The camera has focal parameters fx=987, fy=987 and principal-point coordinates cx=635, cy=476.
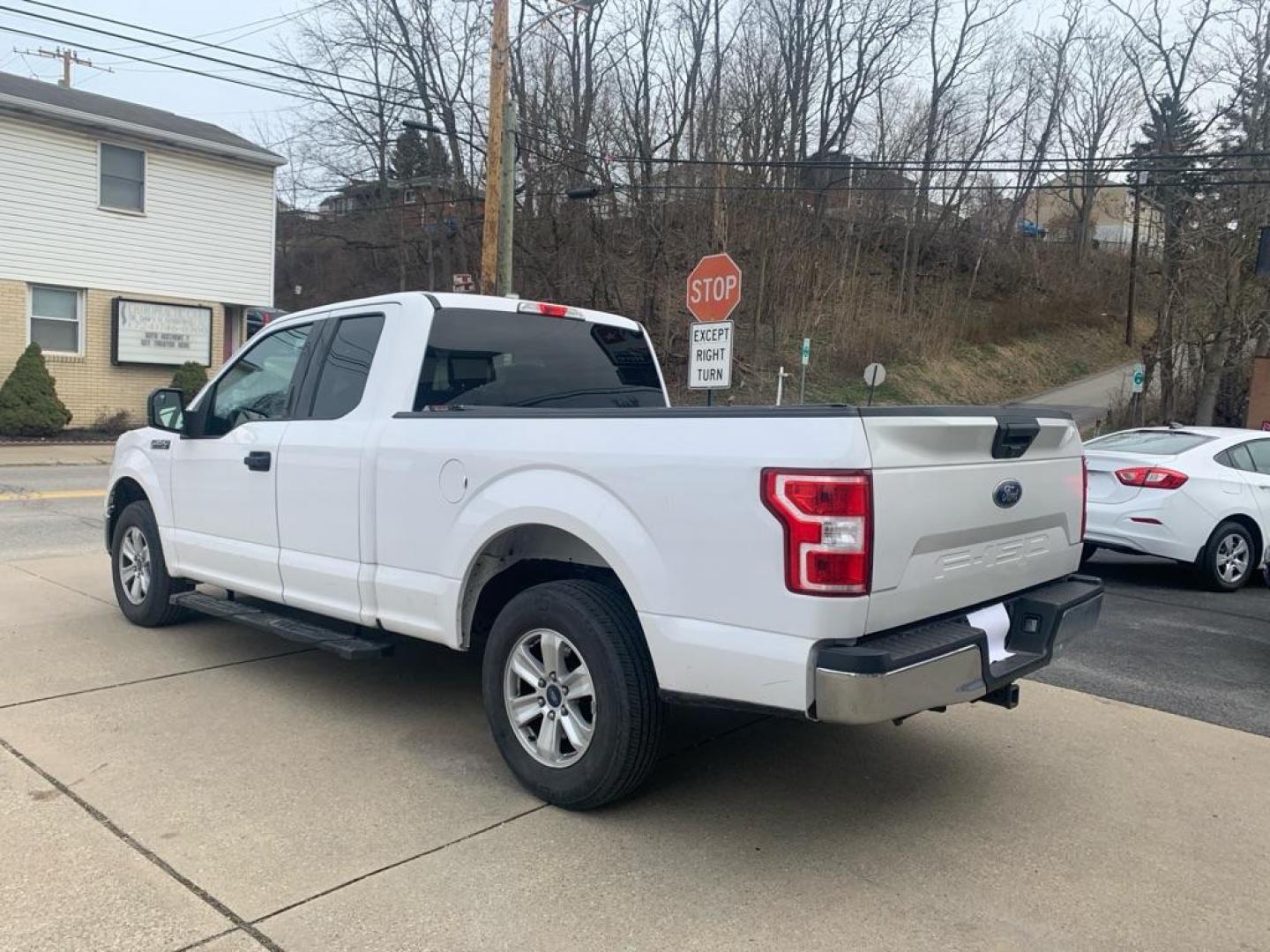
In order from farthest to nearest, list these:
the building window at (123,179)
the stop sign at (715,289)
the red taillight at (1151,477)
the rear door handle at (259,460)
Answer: the building window at (123,179) → the stop sign at (715,289) → the red taillight at (1151,477) → the rear door handle at (259,460)

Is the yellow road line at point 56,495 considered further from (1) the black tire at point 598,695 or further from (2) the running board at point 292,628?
(1) the black tire at point 598,695

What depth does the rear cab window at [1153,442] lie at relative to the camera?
8.90 m

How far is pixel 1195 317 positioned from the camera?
76.3 feet

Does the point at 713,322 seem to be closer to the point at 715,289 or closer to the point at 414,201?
the point at 715,289

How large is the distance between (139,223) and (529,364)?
1974cm

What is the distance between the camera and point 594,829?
3549 mm

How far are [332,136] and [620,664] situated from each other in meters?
37.9

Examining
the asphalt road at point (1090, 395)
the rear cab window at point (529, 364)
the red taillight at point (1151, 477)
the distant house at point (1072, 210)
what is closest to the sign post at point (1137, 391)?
the asphalt road at point (1090, 395)

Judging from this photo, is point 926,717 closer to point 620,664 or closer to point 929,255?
point 620,664

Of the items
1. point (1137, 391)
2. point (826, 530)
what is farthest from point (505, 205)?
point (1137, 391)

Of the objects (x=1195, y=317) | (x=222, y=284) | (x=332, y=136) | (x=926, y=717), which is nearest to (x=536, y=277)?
(x=222, y=284)

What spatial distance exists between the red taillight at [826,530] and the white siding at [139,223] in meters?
21.2

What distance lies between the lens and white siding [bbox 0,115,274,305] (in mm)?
19500

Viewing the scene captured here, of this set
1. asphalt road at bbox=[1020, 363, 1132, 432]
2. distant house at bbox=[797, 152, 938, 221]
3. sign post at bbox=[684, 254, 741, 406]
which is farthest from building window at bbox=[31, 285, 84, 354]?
asphalt road at bbox=[1020, 363, 1132, 432]
